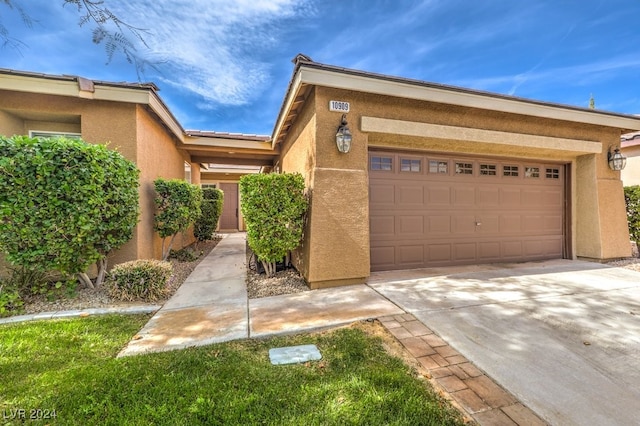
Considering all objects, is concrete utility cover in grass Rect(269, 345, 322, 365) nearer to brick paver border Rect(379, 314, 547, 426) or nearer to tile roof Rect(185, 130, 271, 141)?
brick paver border Rect(379, 314, 547, 426)

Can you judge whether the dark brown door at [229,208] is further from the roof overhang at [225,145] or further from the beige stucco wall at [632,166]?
the beige stucco wall at [632,166]

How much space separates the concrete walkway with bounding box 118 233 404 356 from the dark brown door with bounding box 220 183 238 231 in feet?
37.7

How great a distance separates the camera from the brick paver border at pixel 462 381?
6.39 ft

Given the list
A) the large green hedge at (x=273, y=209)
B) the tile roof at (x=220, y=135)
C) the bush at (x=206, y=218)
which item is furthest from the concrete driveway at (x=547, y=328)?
the bush at (x=206, y=218)

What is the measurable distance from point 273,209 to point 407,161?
10.8ft

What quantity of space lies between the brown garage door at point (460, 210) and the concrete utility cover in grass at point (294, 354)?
332 centimetres

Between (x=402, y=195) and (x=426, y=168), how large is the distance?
0.93 m

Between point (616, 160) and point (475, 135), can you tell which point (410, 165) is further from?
point (616, 160)

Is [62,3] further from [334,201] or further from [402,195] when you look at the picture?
[402,195]

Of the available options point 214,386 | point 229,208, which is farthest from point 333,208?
point 229,208

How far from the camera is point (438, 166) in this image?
6445mm

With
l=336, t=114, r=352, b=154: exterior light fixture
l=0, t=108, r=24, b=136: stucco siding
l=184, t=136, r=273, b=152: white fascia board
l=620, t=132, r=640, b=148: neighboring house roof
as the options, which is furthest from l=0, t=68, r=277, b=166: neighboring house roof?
l=620, t=132, r=640, b=148: neighboring house roof

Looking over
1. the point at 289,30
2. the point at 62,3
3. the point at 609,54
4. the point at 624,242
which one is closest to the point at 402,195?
the point at 289,30

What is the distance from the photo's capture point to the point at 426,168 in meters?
6.34
